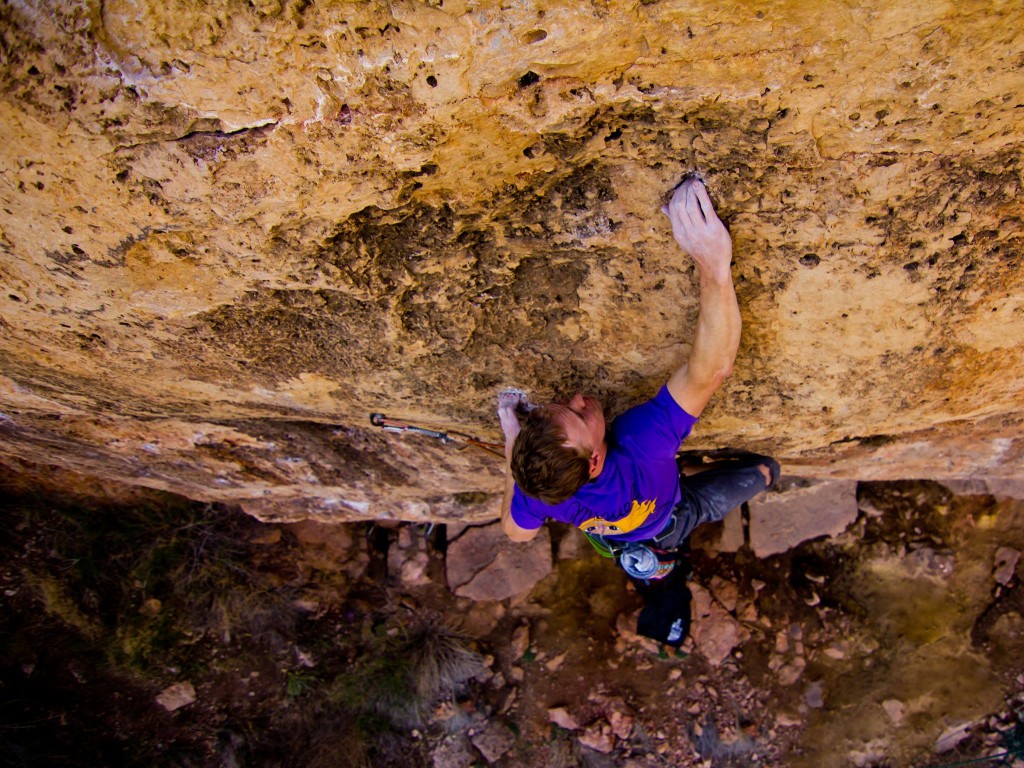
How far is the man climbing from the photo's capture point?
1.62 meters

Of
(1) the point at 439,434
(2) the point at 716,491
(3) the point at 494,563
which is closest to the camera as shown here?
(1) the point at 439,434

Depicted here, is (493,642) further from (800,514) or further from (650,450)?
(650,450)

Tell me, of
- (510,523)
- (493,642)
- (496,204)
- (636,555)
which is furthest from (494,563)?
(496,204)

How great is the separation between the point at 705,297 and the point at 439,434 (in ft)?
3.73

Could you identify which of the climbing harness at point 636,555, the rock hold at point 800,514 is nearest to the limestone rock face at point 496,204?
the climbing harness at point 636,555

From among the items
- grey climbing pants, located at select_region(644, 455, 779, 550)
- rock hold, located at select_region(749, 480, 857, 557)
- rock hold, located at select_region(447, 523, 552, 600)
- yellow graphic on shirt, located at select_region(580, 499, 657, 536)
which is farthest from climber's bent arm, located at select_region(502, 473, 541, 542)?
rock hold, located at select_region(749, 480, 857, 557)

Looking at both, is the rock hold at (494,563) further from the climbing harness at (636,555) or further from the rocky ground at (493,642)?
the climbing harness at (636,555)

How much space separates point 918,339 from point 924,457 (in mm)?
1190

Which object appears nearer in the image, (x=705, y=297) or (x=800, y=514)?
(x=705, y=297)

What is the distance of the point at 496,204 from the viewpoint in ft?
5.21

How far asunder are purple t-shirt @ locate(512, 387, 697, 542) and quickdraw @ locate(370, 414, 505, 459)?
204 mm

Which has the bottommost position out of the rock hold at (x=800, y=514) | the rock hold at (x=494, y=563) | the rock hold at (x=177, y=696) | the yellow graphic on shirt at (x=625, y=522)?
the rock hold at (x=177, y=696)

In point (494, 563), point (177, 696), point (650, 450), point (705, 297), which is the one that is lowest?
point (177, 696)

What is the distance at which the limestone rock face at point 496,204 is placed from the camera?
3.96 feet
